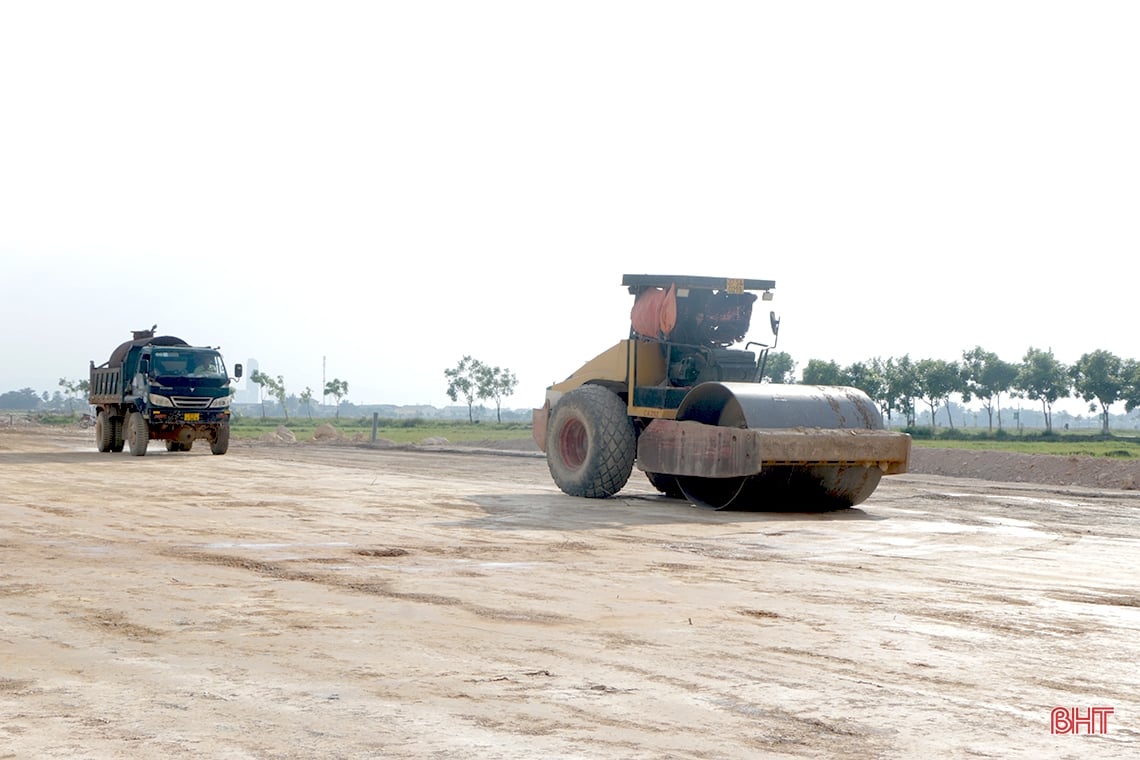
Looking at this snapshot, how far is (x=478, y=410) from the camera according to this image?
162750 mm

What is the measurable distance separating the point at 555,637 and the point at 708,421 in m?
9.10

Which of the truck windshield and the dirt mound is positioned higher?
the truck windshield

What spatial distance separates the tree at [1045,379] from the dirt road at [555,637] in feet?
312

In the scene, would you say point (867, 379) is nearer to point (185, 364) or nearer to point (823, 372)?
point (823, 372)

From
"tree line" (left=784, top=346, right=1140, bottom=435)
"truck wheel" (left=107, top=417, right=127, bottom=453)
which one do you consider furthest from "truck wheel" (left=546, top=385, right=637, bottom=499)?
"tree line" (left=784, top=346, right=1140, bottom=435)

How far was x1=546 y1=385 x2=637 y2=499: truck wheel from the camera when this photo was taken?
605 inches

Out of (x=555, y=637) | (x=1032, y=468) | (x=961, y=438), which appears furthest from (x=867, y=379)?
(x=555, y=637)

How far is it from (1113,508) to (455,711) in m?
13.9

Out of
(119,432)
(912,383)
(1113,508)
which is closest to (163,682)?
(1113,508)

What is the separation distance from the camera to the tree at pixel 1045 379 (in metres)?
101

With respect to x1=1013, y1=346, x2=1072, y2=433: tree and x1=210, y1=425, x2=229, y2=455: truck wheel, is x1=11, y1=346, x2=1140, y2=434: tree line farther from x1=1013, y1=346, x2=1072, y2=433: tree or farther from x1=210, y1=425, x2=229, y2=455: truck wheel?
x1=210, y1=425, x2=229, y2=455: truck wheel

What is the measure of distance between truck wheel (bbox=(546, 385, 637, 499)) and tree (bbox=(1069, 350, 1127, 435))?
86.1 m

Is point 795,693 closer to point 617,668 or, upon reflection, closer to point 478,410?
point 617,668

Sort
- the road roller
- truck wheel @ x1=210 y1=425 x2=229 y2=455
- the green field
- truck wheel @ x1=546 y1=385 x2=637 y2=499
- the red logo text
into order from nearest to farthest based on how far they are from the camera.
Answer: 1. the red logo text
2. the road roller
3. truck wheel @ x1=546 y1=385 x2=637 y2=499
4. truck wheel @ x1=210 y1=425 x2=229 y2=455
5. the green field
